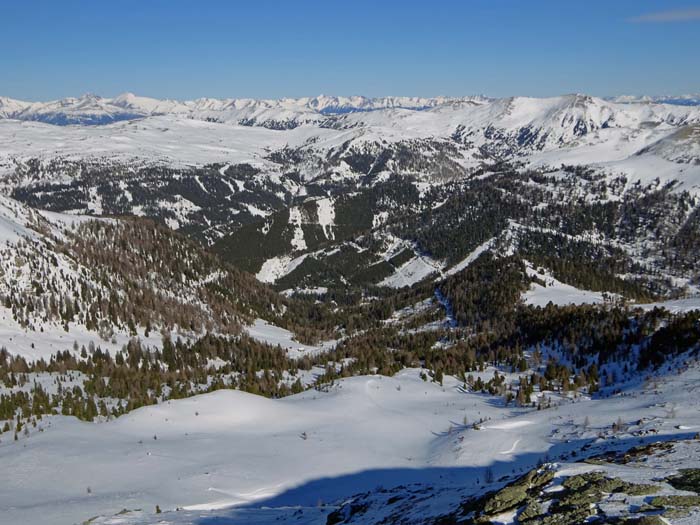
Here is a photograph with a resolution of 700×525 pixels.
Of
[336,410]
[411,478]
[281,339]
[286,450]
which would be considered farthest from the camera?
[281,339]

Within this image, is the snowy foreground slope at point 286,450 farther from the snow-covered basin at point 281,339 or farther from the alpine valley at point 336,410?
the snow-covered basin at point 281,339

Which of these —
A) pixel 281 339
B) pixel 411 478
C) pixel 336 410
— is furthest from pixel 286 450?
pixel 281 339

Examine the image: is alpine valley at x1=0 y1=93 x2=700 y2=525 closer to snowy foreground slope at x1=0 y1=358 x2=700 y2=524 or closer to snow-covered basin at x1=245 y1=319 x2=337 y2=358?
snowy foreground slope at x1=0 y1=358 x2=700 y2=524

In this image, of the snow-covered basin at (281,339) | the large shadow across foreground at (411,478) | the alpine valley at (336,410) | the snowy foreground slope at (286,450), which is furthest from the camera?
the snow-covered basin at (281,339)

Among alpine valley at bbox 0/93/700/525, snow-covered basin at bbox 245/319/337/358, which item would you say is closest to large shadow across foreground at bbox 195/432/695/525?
alpine valley at bbox 0/93/700/525

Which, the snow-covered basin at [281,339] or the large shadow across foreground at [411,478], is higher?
the large shadow across foreground at [411,478]

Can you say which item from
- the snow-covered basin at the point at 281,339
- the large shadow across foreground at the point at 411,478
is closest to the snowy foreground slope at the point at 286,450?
the large shadow across foreground at the point at 411,478

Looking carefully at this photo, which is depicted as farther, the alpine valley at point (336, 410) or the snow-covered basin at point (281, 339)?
the snow-covered basin at point (281, 339)

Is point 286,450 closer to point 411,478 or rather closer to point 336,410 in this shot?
point 411,478

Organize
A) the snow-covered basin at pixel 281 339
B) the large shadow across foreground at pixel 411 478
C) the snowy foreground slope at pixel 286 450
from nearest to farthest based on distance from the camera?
the large shadow across foreground at pixel 411 478 < the snowy foreground slope at pixel 286 450 < the snow-covered basin at pixel 281 339
